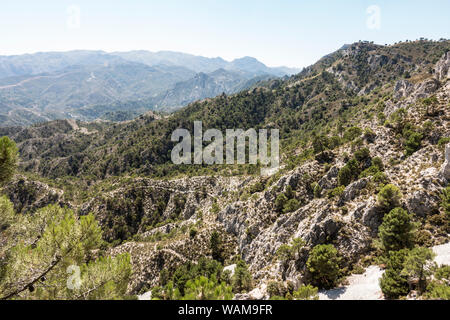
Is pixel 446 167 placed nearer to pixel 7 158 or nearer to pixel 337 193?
pixel 337 193

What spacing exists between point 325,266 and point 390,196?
15895 mm

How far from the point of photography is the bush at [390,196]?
3406 centimetres

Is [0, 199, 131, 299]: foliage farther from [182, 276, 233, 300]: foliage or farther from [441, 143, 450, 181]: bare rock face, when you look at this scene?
[441, 143, 450, 181]: bare rock face

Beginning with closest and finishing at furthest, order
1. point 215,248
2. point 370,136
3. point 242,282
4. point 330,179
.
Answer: point 242,282, point 330,179, point 370,136, point 215,248

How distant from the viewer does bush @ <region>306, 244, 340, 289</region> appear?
30984mm

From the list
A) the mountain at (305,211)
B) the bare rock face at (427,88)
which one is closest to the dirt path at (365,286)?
the mountain at (305,211)

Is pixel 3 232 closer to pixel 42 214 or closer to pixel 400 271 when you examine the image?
pixel 42 214

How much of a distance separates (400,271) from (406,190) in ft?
53.1

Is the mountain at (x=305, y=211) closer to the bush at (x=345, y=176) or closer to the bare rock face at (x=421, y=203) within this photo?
the bare rock face at (x=421, y=203)

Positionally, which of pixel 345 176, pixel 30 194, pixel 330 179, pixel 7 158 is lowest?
pixel 30 194

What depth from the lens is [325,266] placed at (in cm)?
3105

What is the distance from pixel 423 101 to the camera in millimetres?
50094

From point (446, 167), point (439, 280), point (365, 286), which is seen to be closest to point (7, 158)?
point (439, 280)
